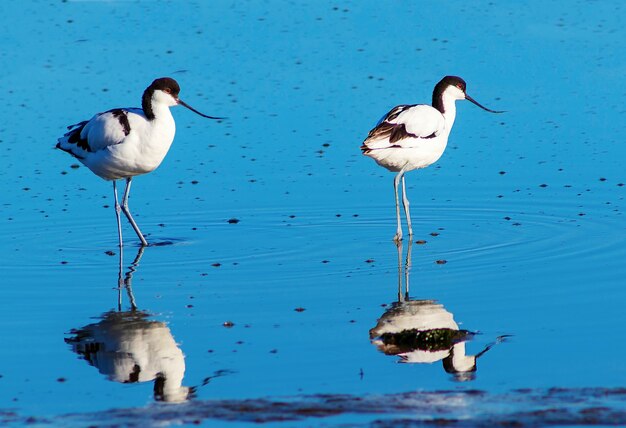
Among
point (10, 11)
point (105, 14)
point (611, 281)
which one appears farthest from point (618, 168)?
point (10, 11)

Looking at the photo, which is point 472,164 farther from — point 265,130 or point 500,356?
point 500,356

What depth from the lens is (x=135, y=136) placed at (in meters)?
11.1

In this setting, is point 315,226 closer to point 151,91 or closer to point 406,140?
point 406,140

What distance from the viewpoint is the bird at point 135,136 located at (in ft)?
36.4

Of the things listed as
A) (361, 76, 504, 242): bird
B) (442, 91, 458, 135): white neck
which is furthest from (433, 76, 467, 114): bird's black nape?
(361, 76, 504, 242): bird

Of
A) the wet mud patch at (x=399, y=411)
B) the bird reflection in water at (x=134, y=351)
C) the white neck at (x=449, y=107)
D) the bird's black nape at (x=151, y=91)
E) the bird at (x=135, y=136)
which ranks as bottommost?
the wet mud patch at (x=399, y=411)

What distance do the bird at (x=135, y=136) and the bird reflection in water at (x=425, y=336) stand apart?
10.8ft

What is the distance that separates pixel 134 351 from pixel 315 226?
3791mm

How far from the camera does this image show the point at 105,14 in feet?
63.1

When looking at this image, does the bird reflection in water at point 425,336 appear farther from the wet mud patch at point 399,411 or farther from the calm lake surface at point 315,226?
the wet mud patch at point 399,411

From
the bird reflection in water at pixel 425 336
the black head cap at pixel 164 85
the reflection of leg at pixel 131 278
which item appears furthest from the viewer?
the black head cap at pixel 164 85

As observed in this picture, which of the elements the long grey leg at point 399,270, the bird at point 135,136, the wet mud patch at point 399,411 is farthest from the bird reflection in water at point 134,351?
the bird at point 135,136

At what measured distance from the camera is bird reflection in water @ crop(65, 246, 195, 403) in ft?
23.0

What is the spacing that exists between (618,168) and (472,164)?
155 cm
